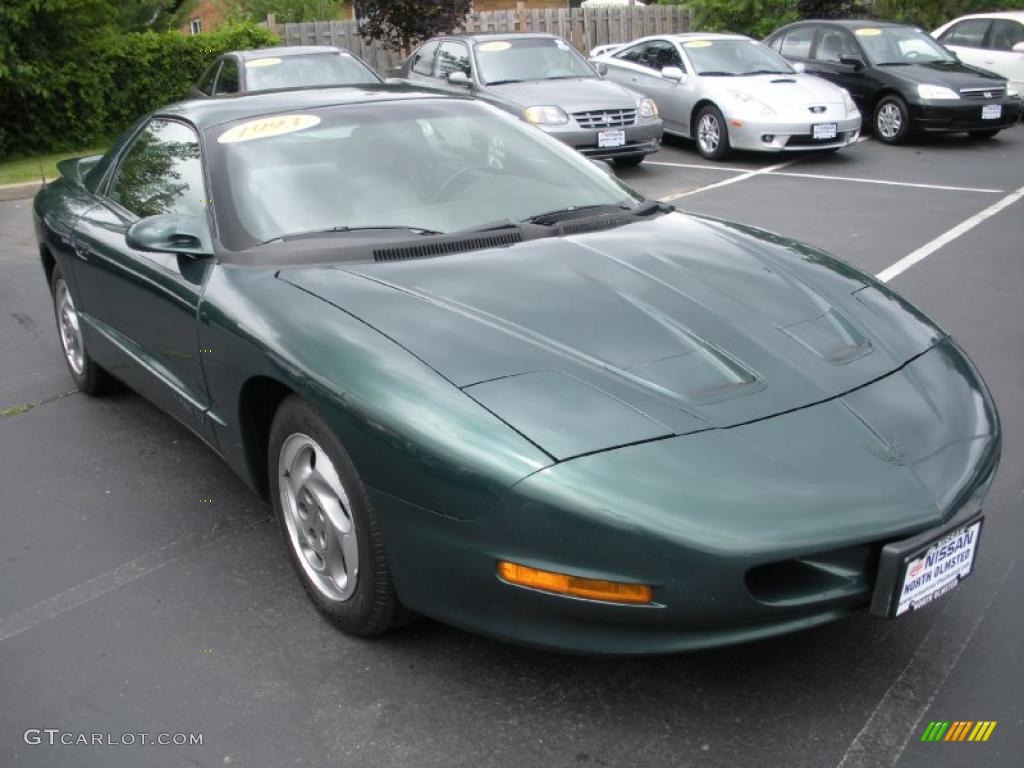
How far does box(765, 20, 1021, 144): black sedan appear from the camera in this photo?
1271 centimetres

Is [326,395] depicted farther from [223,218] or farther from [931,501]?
[931,501]

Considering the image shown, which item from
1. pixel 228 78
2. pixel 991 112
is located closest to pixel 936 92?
pixel 991 112

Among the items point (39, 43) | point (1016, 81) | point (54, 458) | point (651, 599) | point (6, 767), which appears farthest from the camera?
point (1016, 81)

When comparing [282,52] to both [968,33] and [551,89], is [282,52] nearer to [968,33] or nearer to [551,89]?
[551,89]

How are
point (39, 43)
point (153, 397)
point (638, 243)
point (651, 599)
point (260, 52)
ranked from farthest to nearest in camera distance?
point (39, 43) < point (260, 52) < point (153, 397) < point (638, 243) < point (651, 599)

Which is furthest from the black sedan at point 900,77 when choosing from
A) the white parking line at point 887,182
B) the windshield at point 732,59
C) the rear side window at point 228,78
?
the rear side window at point 228,78

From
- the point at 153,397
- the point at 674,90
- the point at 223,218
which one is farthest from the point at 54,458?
the point at 674,90

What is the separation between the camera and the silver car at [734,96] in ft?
38.3

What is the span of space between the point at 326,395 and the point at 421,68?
1071 cm

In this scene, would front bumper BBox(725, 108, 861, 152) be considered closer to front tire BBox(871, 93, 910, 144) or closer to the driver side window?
front tire BBox(871, 93, 910, 144)

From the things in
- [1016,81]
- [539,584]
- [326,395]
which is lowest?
[1016,81]

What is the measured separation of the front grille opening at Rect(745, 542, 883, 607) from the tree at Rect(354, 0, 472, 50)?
678 inches

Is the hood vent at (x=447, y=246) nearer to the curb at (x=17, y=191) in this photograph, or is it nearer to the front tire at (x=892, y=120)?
the curb at (x=17, y=191)

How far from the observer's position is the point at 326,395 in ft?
9.29
